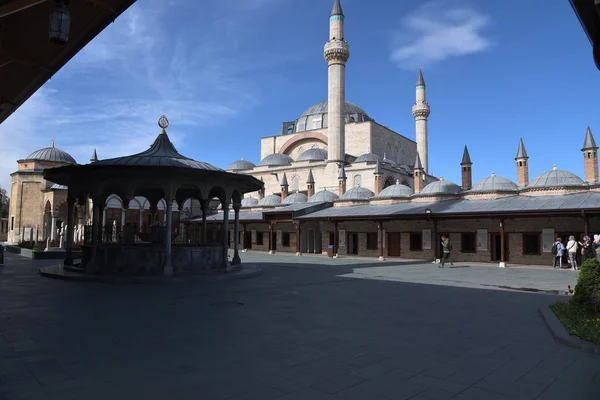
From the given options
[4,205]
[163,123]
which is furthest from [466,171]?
[4,205]

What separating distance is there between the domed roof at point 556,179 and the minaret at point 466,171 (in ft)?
15.0

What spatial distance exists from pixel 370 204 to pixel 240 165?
27608 millimetres

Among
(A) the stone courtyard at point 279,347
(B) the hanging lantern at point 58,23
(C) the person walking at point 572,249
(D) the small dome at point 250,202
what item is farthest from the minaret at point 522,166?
(B) the hanging lantern at point 58,23

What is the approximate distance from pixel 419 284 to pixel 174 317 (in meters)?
7.95

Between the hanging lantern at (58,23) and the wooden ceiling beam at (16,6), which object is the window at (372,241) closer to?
the hanging lantern at (58,23)

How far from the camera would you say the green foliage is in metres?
5.81

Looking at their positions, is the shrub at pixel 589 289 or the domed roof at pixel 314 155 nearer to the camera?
the shrub at pixel 589 289

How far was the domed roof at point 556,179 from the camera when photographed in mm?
22172

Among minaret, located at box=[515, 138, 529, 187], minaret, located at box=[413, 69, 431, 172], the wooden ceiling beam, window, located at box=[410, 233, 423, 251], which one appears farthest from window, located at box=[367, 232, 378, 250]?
minaret, located at box=[413, 69, 431, 172]

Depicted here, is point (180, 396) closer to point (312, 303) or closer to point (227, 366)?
point (227, 366)

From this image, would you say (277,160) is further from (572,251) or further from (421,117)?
(572,251)

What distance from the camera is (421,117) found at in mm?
50438

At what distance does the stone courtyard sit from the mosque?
8.41 metres

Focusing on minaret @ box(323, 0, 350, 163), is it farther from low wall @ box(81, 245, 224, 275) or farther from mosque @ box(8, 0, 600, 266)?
low wall @ box(81, 245, 224, 275)
